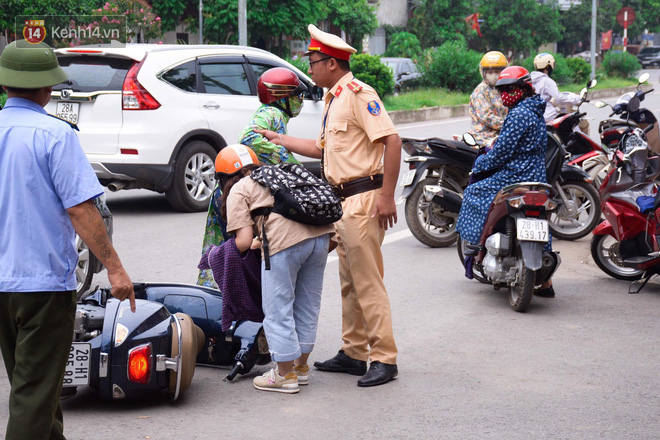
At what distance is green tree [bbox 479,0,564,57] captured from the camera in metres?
43.1

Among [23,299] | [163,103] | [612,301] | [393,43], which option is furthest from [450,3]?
[23,299]

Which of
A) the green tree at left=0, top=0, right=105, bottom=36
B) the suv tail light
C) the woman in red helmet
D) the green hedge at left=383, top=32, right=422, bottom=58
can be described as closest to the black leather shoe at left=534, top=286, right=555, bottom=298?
the woman in red helmet

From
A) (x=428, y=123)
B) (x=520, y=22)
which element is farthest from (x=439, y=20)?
(x=428, y=123)

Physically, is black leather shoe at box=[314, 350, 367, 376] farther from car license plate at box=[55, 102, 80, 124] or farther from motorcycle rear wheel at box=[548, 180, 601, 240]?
car license plate at box=[55, 102, 80, 124]

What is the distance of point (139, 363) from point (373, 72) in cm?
2017

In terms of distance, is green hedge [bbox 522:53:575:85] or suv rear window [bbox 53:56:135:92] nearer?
suv rear window [bbox 53:56:135:92]

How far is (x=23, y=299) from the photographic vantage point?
3.49 metres

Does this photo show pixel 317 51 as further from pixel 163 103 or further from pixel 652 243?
pixel 163 103

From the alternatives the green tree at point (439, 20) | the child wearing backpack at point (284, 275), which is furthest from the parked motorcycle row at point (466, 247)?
the green tree at point (439, 20)

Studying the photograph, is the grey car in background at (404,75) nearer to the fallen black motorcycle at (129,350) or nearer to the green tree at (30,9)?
the green tree at (30,9)

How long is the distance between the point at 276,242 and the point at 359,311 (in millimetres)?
821

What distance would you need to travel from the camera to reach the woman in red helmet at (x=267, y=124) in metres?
5.71

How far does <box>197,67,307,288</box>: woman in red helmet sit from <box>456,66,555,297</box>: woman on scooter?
163cm

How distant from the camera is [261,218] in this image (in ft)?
15.5
